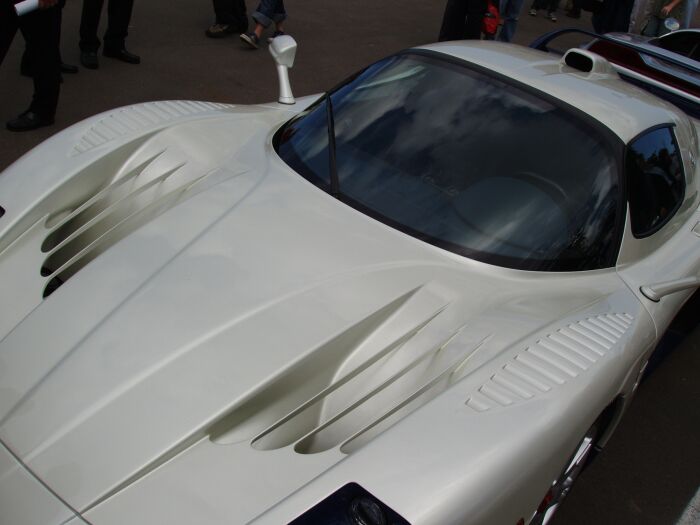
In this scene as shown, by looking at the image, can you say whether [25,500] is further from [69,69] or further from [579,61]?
[69,69]

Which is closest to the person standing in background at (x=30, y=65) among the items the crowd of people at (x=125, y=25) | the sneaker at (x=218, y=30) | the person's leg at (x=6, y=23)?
the crowd of people at (x=125, y=25)

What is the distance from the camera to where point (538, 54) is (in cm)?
296

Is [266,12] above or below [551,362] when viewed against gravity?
below

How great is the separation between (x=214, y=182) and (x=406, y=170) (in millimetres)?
639

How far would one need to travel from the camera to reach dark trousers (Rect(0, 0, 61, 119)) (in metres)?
3.81

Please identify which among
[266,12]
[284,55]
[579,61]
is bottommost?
[266,12]

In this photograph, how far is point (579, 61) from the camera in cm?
296

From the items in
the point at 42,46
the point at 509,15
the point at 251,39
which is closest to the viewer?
the point at 42,46

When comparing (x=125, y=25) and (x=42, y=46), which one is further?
(x=125, y=25)

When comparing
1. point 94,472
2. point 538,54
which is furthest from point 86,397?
point 538,54

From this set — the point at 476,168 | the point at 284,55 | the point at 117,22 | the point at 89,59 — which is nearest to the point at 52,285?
the point at 476,168

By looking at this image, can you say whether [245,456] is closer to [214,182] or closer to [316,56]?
[214,182]

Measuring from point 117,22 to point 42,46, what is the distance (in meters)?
1.44

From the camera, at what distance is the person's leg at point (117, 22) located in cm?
514
